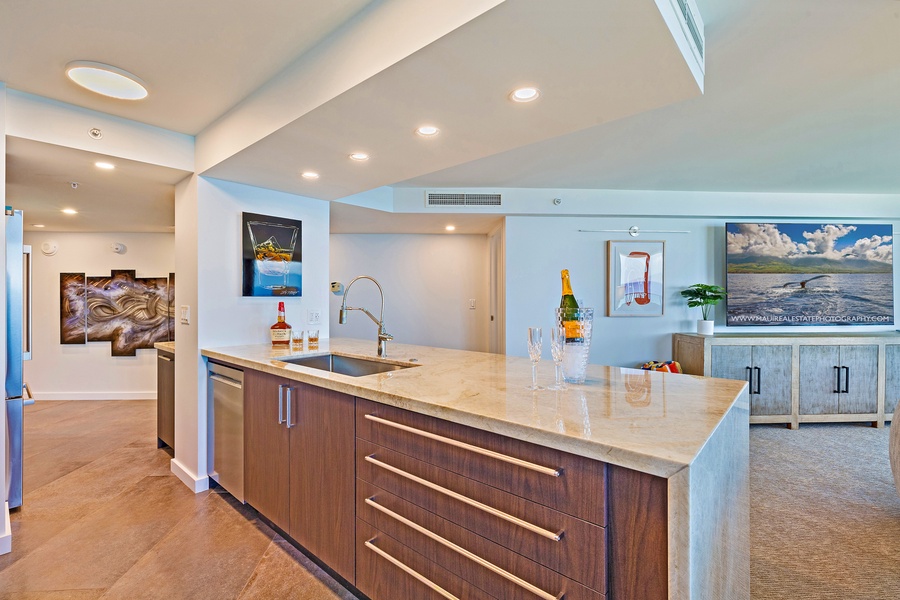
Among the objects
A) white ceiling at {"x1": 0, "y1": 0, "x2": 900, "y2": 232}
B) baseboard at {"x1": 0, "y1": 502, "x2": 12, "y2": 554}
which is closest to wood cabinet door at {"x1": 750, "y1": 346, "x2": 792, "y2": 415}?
white ceiling at {"x1": 0, "y1": 0, "x2": 900, "y2": 232}

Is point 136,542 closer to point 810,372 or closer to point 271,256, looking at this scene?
point 271,256

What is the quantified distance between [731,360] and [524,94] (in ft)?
12.1

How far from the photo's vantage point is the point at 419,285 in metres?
5.55

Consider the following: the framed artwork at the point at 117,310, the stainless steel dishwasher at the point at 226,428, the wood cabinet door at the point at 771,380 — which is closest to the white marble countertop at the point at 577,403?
the stainless steel dishwasher at the point at 226,428

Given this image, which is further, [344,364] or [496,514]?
[344,364]

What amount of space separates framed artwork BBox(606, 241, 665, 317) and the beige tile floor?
12.3ft

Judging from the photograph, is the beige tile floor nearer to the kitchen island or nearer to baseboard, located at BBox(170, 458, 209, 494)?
baseboard, located at BBox(170, 458, 209, 494)

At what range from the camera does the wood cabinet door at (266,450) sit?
1984 mm

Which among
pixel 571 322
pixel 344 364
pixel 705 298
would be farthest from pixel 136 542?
pixel 705 298

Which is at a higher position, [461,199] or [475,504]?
[461,199]

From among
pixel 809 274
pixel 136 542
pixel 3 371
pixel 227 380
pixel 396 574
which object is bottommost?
pixel 136 542

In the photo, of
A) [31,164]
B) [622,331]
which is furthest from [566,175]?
[31,164]

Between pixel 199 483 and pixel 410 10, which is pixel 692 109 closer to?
pixel 410 10

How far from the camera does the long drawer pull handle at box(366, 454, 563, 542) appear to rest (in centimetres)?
102
